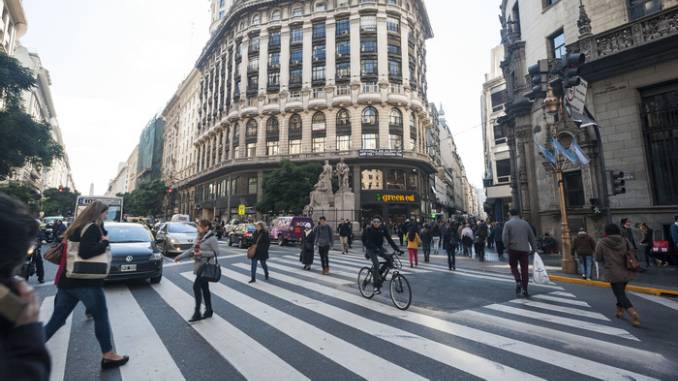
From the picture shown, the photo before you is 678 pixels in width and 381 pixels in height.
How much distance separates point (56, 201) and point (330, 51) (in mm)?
68887

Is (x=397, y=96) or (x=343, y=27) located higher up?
(x=343, y=27)

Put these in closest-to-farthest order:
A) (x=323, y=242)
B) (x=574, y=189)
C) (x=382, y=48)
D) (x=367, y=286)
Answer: (x=367, y=286) < (x=323, y=242) < (x=574, y=189) < (x=382, y=48)

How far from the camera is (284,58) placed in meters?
47.3

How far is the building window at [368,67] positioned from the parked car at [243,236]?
3039 centimetres

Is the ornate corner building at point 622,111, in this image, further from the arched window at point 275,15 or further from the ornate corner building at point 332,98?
the arched window at point 275,15

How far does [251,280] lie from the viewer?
9188mm

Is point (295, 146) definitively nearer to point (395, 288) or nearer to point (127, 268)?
point (127, 268)

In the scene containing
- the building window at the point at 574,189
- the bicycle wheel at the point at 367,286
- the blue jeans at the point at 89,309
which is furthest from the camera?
the building window at the point at 574,189

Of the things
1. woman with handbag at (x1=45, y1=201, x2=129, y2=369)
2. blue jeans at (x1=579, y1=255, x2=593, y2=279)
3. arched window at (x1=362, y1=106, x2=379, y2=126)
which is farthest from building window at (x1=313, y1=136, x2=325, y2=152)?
woman with handbag at (x1=45, y1=201, x2=129, y2=369)

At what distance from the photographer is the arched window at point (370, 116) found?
142 feet

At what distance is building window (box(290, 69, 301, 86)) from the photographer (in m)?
46.7

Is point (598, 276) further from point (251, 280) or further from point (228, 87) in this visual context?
point (228, 87)

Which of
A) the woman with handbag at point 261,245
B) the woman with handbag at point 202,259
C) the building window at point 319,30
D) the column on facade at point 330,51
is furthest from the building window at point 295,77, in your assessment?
the woman with handbag at point 202,259

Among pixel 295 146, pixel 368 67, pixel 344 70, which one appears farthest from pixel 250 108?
pixel 368 67
